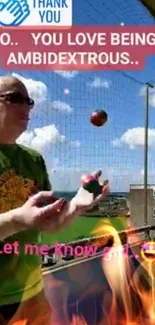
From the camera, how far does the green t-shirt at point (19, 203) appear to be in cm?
154

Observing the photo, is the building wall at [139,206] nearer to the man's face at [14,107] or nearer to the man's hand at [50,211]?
the man's hand at [50,211]

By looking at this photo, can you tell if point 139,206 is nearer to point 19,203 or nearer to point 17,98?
point 19,203

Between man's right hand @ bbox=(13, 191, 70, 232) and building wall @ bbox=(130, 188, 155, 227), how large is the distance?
27 cm

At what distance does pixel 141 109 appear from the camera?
1.72 metres

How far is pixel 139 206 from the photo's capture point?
1.74m

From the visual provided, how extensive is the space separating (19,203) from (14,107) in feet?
0.92

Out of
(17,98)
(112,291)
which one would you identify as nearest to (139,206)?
(112,291)

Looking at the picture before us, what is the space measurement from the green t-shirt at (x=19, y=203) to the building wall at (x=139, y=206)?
0.96 feet

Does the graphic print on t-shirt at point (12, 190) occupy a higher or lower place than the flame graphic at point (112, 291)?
higher

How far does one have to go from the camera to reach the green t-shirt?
1542mm

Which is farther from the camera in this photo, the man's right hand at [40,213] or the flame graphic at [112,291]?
the flame graphic at [112,291]

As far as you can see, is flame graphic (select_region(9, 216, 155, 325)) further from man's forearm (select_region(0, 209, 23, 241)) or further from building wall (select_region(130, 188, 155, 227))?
man's forearm (select_region(0, 209, 23, 241))

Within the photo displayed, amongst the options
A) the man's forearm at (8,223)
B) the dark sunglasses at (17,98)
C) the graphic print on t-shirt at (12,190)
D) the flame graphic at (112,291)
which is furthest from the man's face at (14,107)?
the flame graphic at (112,291)

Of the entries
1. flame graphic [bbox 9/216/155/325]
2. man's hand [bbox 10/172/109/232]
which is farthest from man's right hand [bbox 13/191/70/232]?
flame graphic [bbox 9/216/155/325]
